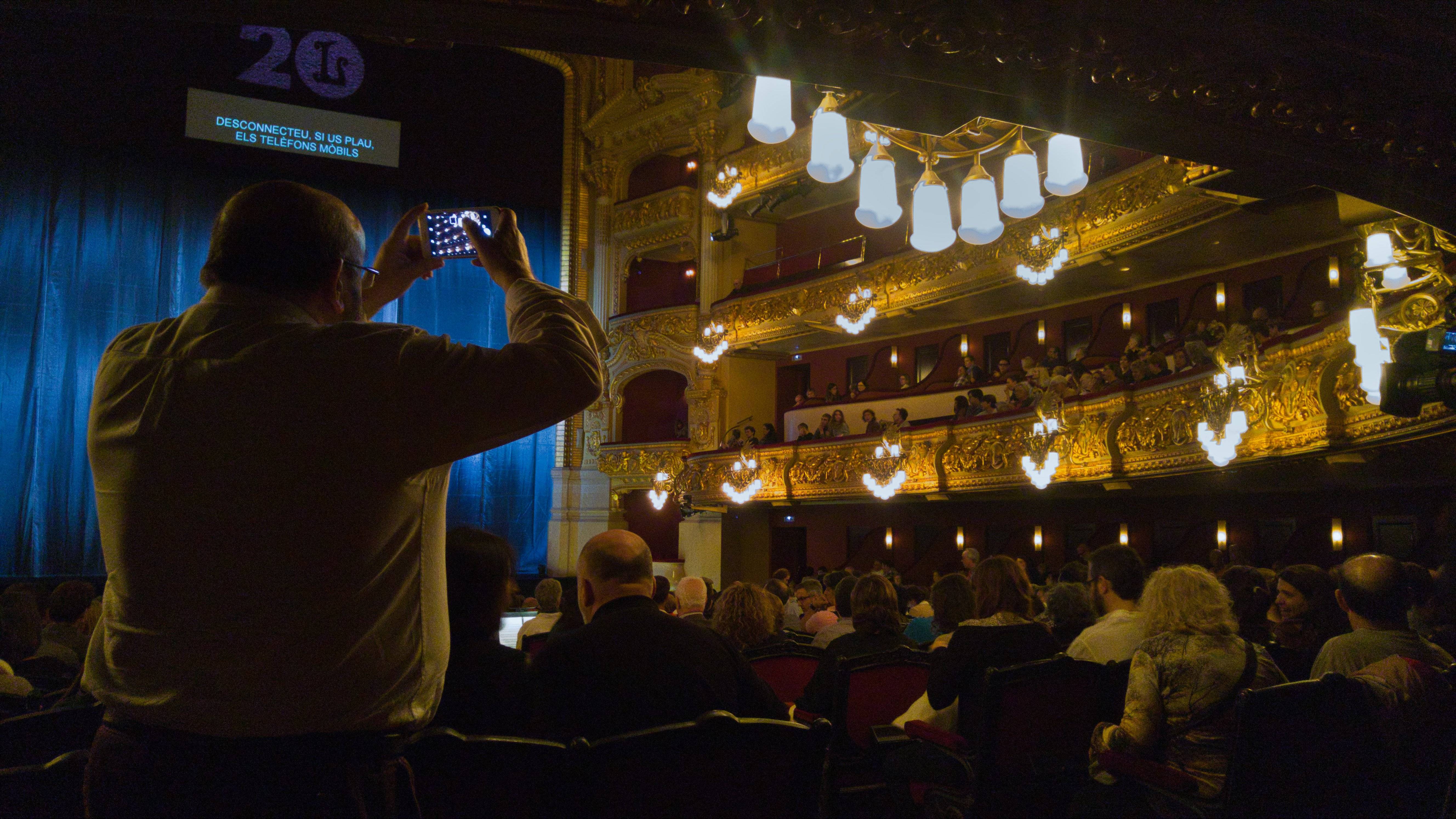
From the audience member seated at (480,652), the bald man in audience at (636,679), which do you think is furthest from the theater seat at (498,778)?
the bald man in audience at (636,679)

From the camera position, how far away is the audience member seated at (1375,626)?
3.27 m

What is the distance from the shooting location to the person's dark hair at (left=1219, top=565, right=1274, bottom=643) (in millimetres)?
5273

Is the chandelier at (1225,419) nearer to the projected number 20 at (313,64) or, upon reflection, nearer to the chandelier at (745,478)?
the chandelier at (745,478)

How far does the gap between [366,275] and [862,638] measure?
3.34m

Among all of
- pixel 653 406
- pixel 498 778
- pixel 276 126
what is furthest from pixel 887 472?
pixel 276 126

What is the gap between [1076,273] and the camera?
1378 centimetres

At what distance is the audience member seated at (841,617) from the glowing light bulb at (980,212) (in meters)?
1.84

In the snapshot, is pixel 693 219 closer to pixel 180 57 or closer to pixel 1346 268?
pixel 180 57

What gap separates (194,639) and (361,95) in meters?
22.3

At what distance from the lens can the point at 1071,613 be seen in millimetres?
4637

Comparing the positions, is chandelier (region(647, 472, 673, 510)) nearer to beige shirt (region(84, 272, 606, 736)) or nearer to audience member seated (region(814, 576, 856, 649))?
audience member seated (region(814, 576, 856, 649))

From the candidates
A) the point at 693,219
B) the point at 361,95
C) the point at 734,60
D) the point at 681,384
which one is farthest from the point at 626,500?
the point at 734,60

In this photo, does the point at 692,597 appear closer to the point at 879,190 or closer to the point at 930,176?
the point at 879,190

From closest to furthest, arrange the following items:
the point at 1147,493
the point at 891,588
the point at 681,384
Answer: the point at 891,588
the point at 1147,493
the point at 681,384
